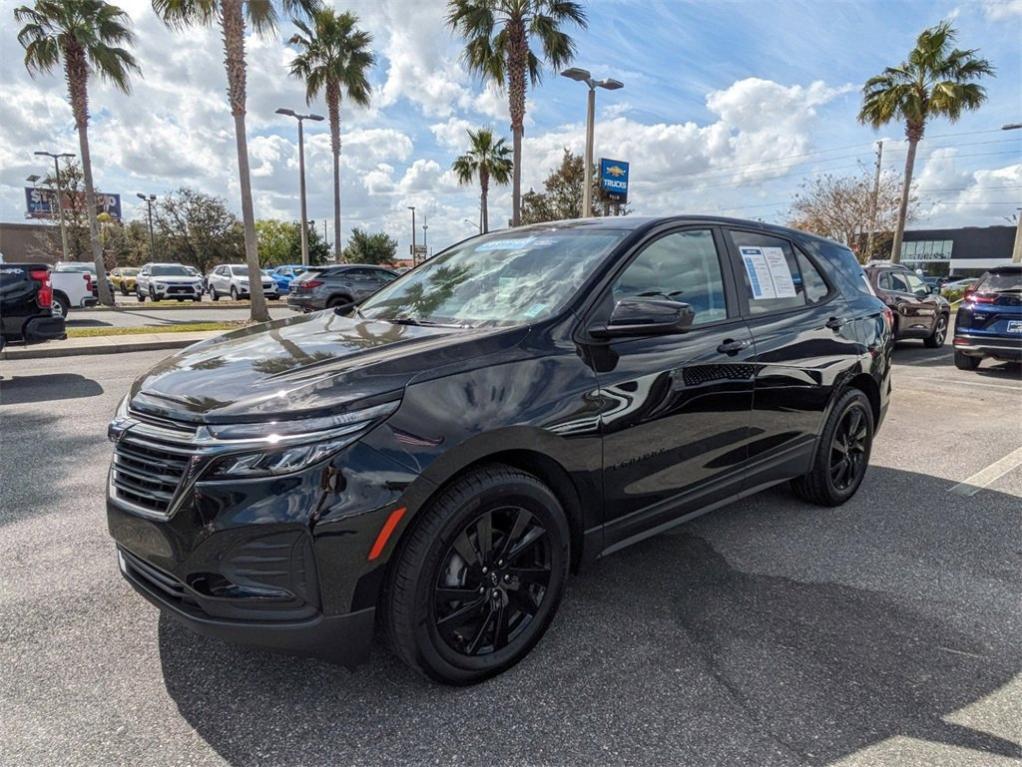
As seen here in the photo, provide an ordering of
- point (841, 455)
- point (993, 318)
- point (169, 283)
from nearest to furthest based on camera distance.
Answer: point (841, 455)
point (993, 318)
point (169, 283)

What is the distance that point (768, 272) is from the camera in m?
3.74

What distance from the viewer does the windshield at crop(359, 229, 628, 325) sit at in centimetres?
289

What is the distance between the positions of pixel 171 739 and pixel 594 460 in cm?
174

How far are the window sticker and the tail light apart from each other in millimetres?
8533

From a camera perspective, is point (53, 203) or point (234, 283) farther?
point (53, 203)

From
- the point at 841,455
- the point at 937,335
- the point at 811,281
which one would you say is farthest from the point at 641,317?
the point at 937,335

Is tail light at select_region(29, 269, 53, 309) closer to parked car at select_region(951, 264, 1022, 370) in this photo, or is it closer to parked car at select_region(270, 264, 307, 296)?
parked car at select_region(951, 264, 1022, 370)

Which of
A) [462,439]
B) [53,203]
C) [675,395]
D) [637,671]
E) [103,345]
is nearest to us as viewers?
[462,439]

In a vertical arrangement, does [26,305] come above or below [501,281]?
below

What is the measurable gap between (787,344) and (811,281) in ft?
2.31

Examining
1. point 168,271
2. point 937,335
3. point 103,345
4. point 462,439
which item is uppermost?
point 168,271

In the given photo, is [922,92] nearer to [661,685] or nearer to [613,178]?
[613,178]

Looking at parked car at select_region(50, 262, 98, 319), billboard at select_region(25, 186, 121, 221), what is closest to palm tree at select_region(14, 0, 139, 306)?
parked car at select_region(50, 262, 98, 319)

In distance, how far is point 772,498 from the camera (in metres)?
4.48
